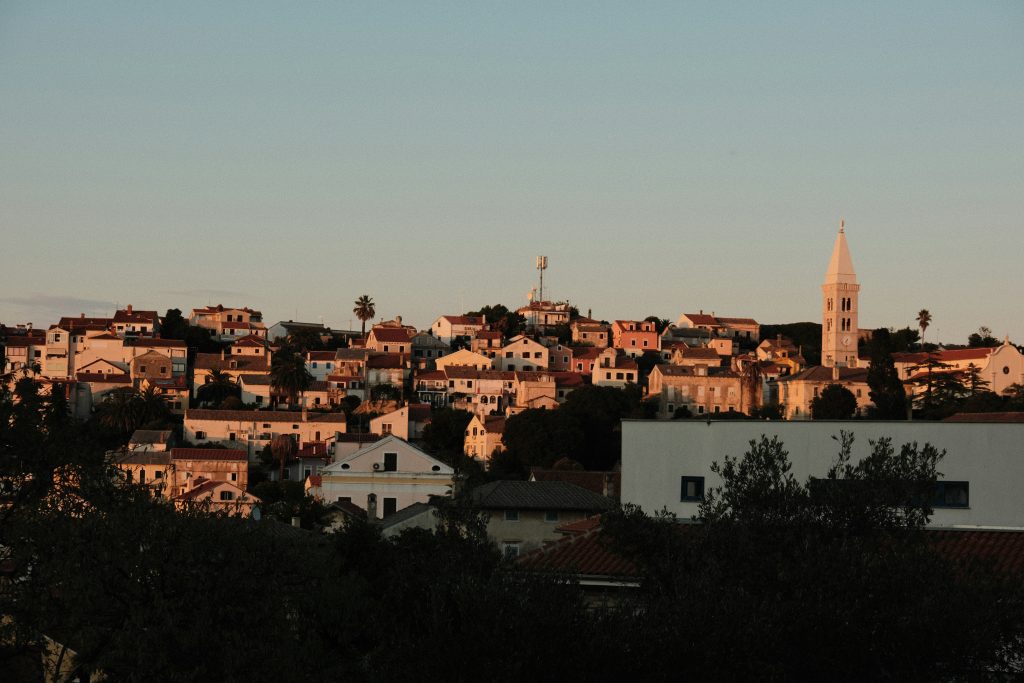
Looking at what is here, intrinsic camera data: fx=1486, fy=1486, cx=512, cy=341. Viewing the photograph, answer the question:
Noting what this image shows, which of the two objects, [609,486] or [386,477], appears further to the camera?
[386,477]

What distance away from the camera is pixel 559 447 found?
99.2 m

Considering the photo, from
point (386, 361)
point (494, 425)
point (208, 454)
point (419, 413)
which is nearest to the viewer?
point (208, 454)

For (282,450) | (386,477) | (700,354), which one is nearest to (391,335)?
(700,354)

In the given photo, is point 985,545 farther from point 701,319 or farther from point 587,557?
point 701,319

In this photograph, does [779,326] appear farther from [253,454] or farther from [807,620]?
[807,620]

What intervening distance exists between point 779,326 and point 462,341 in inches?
2010

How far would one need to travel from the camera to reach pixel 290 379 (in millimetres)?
126562

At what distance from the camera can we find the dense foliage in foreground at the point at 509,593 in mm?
17266

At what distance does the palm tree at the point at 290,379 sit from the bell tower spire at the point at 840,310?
53.9m

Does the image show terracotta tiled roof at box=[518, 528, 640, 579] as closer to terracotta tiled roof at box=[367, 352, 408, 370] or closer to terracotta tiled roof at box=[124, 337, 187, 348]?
terracotta tiled roof at box=[367, 352, 408, 370]

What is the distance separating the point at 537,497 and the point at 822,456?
2114 centimetres

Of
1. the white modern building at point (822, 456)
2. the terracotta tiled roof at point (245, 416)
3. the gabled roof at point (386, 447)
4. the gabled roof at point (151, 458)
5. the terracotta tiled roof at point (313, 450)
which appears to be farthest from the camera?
the terracotta tiled roof at point (245, 416)

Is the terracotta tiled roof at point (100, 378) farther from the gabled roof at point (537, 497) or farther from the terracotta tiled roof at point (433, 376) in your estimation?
the gabled roof at point (537, 497)

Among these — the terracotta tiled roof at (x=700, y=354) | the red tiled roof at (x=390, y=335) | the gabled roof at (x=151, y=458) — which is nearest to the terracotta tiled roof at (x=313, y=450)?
the gabled roof at (x=151, y=458)
